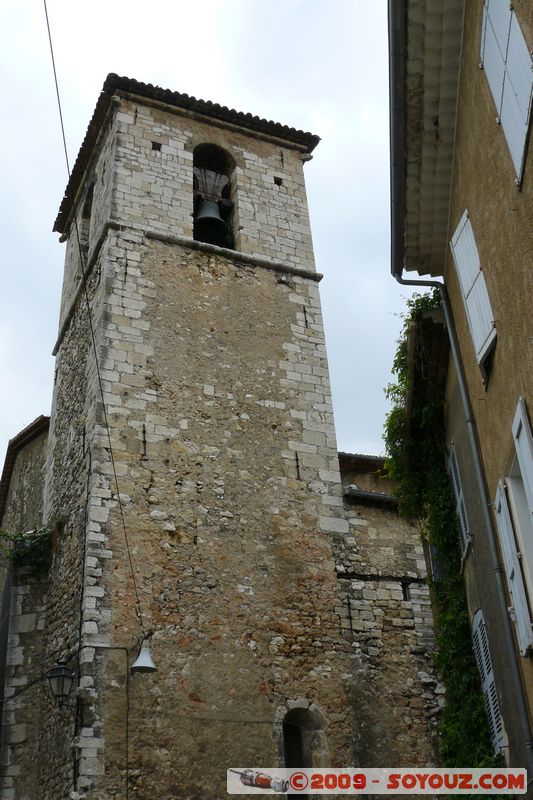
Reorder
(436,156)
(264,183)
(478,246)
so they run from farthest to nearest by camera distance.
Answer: (264,183) < (436,156) < (478,246)

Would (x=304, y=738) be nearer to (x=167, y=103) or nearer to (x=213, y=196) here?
(x=213, y=196)

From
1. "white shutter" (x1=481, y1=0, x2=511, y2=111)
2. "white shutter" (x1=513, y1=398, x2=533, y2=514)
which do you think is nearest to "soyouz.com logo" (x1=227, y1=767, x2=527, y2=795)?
"white shutter" (x1=513, y1=398, x2=533, y2=514)

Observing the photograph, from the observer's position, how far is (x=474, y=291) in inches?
264

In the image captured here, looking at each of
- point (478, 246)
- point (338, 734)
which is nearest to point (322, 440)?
point (338, 734)

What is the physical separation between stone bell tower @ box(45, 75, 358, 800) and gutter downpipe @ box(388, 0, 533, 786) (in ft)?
12.1

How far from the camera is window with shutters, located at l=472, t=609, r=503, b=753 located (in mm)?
7457

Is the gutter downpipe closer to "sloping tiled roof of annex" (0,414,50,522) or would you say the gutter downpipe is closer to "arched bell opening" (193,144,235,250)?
"arched bell opening" (193,144,235,250)

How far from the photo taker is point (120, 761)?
860 centimetres

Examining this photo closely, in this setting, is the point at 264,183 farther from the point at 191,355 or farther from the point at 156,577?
the point at 156,577

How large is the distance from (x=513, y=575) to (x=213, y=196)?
988 cm

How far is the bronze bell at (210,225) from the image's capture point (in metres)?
13.8

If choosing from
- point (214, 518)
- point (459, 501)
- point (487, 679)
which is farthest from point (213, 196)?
point (487, 679)

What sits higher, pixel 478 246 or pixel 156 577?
pixel 478 246

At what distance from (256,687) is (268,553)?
5.53ft
